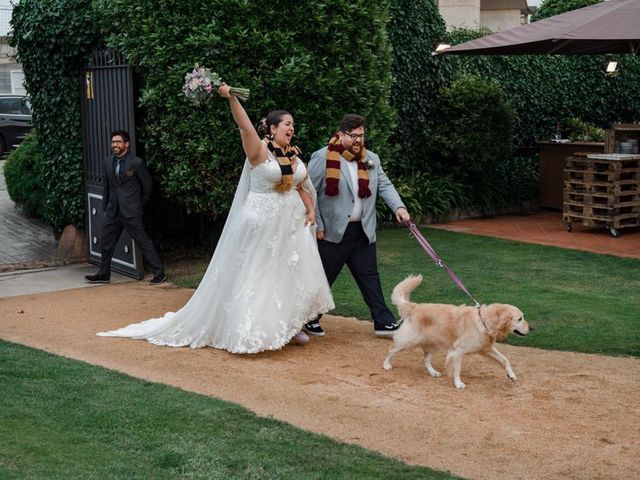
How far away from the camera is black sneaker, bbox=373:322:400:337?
28.4 feet

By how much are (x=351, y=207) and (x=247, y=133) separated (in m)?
1.14

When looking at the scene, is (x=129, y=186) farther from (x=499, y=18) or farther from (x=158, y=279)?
(x=499, y=18)

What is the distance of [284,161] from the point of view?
820cm

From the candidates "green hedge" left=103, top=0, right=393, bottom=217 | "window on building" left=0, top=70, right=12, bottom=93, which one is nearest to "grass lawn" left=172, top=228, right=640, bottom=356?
"green hedge" left=103, top=0, right=393, bottom=217

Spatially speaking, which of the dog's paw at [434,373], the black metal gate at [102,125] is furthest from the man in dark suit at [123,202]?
the dog's paw at [434,373]

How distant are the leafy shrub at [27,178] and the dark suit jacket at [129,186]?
9.41 ft

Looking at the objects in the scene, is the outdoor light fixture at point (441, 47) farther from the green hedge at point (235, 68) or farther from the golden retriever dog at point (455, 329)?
the golden retriever dog at point (455, 329)

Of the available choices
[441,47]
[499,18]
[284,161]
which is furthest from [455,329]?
[499,18]

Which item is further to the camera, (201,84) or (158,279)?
(158,279)

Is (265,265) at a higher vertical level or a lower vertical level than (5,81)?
lower

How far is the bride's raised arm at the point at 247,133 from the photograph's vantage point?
7836 mm

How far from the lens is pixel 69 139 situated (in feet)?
41.5

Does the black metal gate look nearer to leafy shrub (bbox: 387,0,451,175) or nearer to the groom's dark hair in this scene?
the groom's dark hair

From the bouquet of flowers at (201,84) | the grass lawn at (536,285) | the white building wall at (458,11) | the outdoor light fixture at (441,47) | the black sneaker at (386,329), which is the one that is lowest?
the grass lawn at (536,285)
